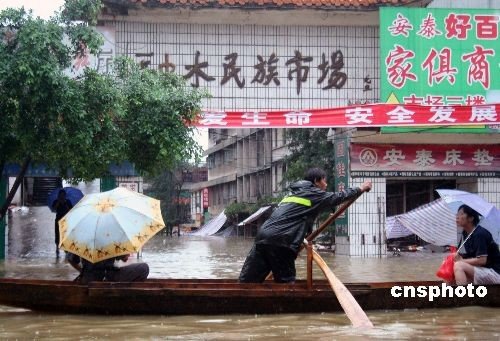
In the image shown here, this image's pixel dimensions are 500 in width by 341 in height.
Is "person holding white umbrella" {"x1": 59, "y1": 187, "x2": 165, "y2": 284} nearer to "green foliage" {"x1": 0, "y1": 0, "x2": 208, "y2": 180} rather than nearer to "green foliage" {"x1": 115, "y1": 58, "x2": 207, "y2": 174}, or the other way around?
"green foliage" {"x1": 0, "y1": 0, "x2": 208, "y2": 180}

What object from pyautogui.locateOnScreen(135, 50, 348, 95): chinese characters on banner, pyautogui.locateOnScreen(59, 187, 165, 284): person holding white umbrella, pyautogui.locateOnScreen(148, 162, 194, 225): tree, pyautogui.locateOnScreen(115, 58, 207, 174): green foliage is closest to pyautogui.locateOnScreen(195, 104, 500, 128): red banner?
pyautogui.locateOnScreen(135, 50, 348, 95): chinese characters on banner

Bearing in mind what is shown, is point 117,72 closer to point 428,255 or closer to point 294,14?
point 294,14

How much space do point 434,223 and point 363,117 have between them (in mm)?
2869

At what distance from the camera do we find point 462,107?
14.9 m

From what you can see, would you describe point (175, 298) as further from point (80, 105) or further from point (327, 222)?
point (80, 105)

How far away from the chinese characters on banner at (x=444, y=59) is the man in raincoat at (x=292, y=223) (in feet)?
26.4

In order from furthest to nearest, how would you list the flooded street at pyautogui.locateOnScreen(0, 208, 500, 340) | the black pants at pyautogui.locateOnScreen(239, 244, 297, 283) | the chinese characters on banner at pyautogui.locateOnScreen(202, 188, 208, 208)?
the chinese characters on banner at pyautogui.locateOnScreen(202, 188, 208, 208) < the black pants at pyautogui.locateOnScreen(239, 244, 297, 283) < the flooded street at pyautogui.locateOnScreen(0, 208, 500, 340)

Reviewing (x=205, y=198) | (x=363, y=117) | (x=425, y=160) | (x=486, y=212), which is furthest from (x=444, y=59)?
(x=205, y=198)

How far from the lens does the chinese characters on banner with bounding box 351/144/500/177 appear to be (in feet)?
55.1

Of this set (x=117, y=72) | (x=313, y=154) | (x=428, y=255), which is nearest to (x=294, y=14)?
(x=117, y=72)

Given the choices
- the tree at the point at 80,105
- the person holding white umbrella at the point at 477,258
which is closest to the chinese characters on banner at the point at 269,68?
A: the tree at the point at 80,105

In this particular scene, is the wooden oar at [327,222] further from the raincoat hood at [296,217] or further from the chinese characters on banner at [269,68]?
the chinese characters on banner at [269,68]

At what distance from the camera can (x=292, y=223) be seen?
25.4ft

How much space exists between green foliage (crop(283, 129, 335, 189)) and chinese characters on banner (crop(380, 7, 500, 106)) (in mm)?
7169
